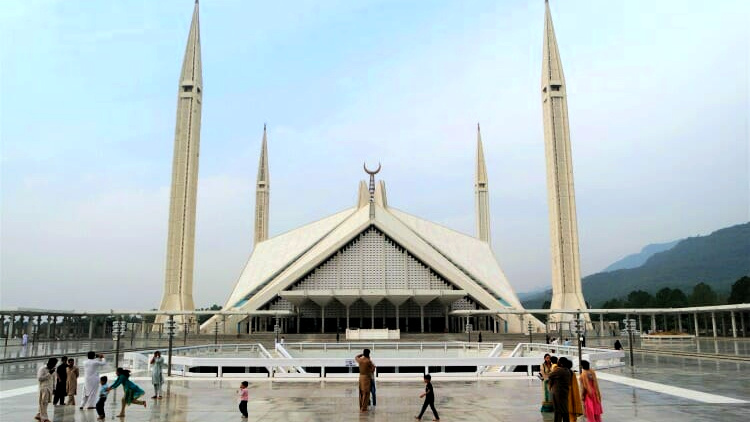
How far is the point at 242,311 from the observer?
34531 millimetres

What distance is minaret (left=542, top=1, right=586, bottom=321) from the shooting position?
3931cm

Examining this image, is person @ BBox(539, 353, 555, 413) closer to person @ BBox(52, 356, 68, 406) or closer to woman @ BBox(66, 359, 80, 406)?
woman @ BBox(66, 359, 80, 406)

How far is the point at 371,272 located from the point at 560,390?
31.1 m

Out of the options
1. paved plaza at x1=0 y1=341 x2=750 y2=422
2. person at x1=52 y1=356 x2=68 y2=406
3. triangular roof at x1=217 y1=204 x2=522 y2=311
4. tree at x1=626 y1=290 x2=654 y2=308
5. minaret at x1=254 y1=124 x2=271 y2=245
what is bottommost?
paved plaza at x1=0 y1=341 x2=750 y2=422

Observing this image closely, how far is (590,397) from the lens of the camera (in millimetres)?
6961

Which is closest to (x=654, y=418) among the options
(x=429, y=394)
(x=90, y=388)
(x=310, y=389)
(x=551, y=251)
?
Answer: (x=429, y=394)

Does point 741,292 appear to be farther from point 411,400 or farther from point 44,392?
point 44,392

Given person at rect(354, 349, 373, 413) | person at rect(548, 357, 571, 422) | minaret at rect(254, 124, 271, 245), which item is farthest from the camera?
minaret at rect(254, 124, 271, 245)

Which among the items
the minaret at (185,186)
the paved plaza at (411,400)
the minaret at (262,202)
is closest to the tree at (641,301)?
the minaret at (262,202)

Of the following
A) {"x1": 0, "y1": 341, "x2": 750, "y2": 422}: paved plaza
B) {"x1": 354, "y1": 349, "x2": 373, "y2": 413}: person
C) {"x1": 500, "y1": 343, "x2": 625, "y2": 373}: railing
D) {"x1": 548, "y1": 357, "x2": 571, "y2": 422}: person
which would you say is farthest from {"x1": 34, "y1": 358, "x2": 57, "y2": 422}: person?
{"x1": 500, "y1": 343, "x2": 625, "y2": 373}: railing

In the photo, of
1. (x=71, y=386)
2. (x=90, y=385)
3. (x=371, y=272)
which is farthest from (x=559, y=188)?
(x=90, y=385)

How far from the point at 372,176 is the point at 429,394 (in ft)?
116

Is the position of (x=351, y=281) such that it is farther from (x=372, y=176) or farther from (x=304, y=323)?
(x=372, y=176)

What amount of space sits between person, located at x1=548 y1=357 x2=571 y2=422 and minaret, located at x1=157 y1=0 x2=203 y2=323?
34687 mm
